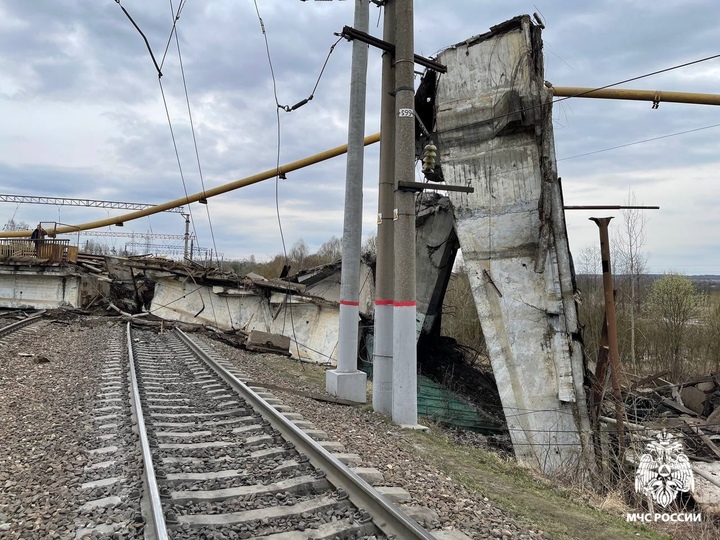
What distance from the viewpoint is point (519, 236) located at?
1176 cm

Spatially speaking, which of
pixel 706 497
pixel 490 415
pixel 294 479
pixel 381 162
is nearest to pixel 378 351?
pixel 381 162

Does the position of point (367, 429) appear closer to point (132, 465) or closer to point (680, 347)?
point (132, 465)

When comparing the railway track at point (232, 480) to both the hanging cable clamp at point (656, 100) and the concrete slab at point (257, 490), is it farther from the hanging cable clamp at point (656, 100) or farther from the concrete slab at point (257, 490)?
the hanging cable clamp at point (656, 100)

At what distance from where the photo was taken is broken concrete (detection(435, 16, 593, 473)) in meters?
11.1

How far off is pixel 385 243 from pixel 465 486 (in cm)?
469

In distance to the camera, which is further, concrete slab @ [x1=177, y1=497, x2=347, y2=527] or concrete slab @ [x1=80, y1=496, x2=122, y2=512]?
concrete slab @ [x1=80, y1=496, x2=122, y2=512]

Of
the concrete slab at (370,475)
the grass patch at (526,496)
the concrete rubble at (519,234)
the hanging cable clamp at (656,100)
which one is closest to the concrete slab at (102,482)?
the concrete slab at (370,475)

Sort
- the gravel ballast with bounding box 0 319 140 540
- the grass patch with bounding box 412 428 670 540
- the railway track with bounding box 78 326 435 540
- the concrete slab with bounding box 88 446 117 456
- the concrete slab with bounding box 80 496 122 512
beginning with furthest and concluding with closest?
the concrete slab with bounding box 88 446 117 456, the grass patch with bounding box 412 428 670 540, the concrete slab with bounding box 80 496 122 512, the gravel ballast with bounding box 0 319 140 540, the railway track with bounding box 78 326 435 540

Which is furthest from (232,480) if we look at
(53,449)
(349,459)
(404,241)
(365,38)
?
(365,38)

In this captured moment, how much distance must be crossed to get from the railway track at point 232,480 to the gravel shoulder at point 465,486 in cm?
50

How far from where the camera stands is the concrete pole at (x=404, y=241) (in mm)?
7766

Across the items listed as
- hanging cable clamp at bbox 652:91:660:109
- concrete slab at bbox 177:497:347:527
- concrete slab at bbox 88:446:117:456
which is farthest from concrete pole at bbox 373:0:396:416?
hanging cable clamp at bbox 652:91:660:109

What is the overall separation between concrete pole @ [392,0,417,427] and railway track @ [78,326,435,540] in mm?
1824

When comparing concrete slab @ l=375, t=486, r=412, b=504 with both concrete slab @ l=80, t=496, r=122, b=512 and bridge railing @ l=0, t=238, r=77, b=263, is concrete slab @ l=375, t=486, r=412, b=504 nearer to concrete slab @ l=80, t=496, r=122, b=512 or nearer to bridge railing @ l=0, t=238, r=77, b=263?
concrete slab @ l=80, t=496, r=122, b=512
